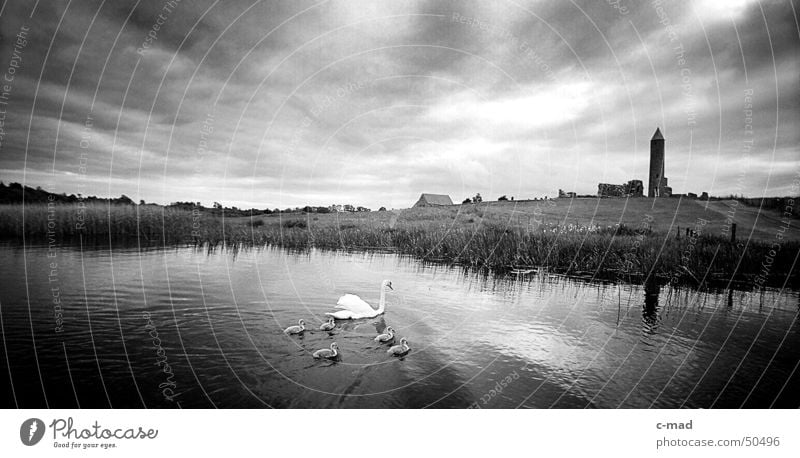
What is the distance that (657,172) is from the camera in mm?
65500

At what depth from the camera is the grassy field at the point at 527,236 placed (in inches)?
734

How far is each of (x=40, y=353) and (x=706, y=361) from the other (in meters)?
13.5

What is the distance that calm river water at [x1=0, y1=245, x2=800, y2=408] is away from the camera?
269 inches

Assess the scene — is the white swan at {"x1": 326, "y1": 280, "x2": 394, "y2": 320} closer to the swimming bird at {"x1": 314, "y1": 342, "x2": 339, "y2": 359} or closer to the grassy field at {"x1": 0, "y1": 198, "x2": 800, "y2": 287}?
the swimming bird at {"x1": 314, "y1": 342, "x2": 339, "y2": 359}

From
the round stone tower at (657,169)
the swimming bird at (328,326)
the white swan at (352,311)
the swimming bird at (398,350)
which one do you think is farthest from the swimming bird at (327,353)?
the round stone tower at (657,169)

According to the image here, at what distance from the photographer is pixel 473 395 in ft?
22.7

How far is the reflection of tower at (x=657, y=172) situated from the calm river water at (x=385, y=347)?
54865 millimetres

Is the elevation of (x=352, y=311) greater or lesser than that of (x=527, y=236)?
lesser

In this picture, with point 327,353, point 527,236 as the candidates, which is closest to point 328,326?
point 327,353

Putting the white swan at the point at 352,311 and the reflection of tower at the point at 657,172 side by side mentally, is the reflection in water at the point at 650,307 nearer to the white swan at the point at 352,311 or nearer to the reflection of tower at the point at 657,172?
the white swan at the point at 352,311

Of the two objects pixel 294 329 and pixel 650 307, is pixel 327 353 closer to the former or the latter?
pixel 294 329

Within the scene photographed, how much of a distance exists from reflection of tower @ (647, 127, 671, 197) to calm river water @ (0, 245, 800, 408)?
2160 inches

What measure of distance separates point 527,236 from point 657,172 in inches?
2174
